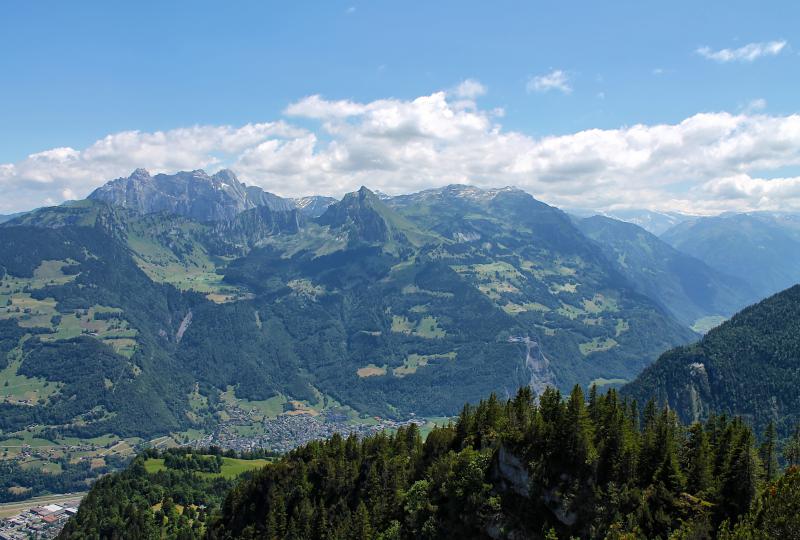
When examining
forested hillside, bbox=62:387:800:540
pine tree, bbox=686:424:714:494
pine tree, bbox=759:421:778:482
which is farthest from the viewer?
pine tree, bbox=759:421:778:482

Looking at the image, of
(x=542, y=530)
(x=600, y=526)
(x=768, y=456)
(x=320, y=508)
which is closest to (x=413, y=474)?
(x=320, y=508)

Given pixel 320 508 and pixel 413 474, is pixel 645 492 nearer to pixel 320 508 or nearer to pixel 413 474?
pixel 413 474

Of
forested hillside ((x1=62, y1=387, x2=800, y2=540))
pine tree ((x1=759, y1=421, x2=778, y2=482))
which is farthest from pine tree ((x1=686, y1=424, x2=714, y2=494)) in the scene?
pine tree ((x1=759, y1=421, x2=778, y2=482))

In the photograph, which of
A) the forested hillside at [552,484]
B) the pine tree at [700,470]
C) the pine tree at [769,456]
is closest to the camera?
the forested hillside at [552,484]

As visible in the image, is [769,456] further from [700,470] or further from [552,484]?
[552,484]

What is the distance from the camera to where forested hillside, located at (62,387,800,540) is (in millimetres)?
74312

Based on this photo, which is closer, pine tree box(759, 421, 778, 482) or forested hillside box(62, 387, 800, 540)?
forested hillside box(62, 387, 800, 540)

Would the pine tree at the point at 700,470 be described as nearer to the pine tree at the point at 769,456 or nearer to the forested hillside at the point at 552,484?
the forested hillside at the point at 552,484

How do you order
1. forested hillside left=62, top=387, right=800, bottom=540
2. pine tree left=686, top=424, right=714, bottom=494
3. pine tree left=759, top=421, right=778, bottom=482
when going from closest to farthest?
forested hillside left=62, top=387, right=800, bottom=540, pine tree left=686, top=424, right=714, bottom=494, pine tree left=759, top=421, right=778, bottom=482

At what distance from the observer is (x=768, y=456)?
89.6 meters

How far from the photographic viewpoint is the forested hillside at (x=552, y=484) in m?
74.3

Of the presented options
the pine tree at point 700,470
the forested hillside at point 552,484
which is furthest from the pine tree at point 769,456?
the pine tree at point 700,470

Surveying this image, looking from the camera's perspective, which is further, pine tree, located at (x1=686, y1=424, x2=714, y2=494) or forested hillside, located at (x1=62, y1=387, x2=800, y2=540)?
pine tree, located at (x1=686, y1=424, x2=714, y2=494)

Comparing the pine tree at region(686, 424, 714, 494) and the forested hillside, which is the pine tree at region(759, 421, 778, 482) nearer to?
the forested hillside
